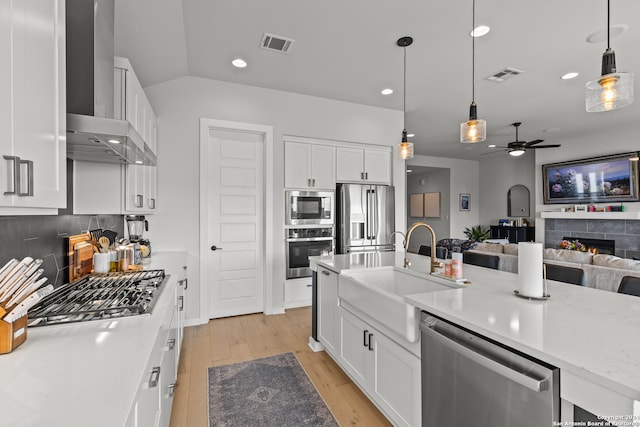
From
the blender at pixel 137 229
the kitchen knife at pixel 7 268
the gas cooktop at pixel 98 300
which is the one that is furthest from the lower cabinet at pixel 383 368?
the blender at pixel 137 229

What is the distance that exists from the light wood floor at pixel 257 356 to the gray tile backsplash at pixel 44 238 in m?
1.19

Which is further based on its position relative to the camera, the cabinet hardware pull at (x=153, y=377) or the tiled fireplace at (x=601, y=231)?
the tiled fireplace at (x=601, y=231)

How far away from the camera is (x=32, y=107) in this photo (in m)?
0.96

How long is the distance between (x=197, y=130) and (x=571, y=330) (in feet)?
12.3

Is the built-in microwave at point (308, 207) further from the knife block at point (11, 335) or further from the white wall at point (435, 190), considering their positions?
the white wall at point (435, 190)

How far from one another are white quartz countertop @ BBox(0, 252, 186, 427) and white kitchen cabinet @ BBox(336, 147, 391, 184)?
11.4 ft

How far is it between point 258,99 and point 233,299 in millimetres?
2642

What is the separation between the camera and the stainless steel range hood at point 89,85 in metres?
1.48

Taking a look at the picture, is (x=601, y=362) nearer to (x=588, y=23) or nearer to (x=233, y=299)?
(x=588, y=23)

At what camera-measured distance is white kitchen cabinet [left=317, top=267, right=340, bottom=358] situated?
2.40m

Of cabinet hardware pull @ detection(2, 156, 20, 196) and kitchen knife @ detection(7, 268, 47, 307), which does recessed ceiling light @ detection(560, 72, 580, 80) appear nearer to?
cabinet hardware pull @ detection(2, 156, 20, 196)

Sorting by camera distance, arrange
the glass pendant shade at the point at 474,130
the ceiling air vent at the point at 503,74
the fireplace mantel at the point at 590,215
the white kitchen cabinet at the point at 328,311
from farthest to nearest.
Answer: the fireplace mantel at the point at 590,215 < the ceiling air vent at the point at 503,74 < the white kitchen cabinet at the point at 328,311 < the glass pendant shade at the point at 474,130

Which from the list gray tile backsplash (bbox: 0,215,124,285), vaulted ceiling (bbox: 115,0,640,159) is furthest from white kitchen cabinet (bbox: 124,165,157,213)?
vaulted ceiling (bbox: 115,0,640,159)

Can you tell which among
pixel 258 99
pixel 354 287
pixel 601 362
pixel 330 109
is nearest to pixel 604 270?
pixel 354 287
